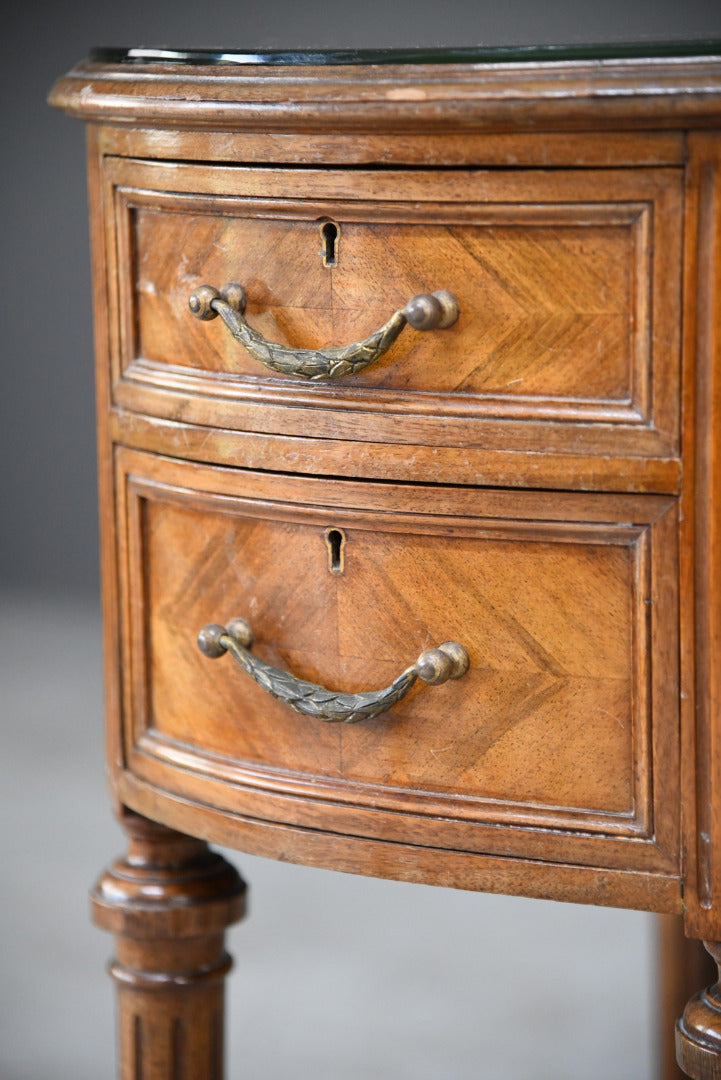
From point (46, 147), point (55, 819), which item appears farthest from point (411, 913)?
point (46, 147)

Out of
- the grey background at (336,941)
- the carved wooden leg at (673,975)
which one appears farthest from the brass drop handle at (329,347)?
the carved wooden leg at (673,975)

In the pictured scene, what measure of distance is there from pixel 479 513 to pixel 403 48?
0.68 ft

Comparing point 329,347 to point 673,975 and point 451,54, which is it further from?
point 673,975

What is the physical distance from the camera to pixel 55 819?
2018mm

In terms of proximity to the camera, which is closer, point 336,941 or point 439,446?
point 439,446

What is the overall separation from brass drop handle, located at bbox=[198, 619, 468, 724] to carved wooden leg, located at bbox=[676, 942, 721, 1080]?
178 mm

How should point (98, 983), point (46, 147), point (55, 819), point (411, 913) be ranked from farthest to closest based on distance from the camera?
point (46, 147)
point (55, 819)
point (411, 913)
point (98, 983)

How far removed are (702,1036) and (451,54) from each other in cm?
Answer: 46

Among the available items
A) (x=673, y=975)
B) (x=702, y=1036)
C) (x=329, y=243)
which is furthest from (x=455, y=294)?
(x=673, y=975)

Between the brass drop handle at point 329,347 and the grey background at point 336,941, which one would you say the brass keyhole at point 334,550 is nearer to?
the brass drop handle at point 329,347

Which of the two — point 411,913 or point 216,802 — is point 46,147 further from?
point 216,802

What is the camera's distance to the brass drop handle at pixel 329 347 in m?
0.70

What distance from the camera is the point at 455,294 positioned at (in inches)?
28.0

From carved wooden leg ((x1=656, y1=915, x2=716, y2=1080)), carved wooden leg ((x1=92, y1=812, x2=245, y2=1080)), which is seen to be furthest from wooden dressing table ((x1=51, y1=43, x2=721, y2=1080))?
carved wooden leg ((x1=656, y1=915, x2=716, y2=1080))
